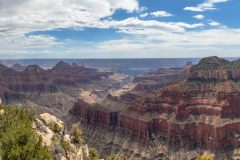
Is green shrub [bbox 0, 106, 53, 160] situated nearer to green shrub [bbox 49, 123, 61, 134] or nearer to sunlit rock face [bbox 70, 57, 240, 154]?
green shrub [bbox 49, 123, 61, 134]

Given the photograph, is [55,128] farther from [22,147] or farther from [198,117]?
[198,117]

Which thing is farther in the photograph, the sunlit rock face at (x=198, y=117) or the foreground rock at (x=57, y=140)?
the sunlit rock face at (x=198, y=117)

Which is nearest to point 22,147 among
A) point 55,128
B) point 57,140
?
point 57,140

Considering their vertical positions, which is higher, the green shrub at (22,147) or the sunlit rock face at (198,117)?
the green shrub at (22,147)

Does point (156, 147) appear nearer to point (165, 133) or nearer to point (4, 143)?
point (165, 133)

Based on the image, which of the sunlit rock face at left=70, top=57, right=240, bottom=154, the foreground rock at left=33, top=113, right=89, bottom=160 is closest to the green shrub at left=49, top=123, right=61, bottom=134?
the foreground rock at left=33, top=113, right=89, bottom=160

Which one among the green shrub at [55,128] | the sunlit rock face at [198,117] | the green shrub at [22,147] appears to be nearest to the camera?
the green shrub at [22,147]

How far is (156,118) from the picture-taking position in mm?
192500

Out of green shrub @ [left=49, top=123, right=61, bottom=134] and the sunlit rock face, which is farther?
the sunlit rock face

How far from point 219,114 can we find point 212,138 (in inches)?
462

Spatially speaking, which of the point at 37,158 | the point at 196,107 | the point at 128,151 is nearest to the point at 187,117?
the point at 196,107

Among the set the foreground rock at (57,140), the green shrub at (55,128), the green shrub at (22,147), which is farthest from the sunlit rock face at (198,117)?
the green shrub at (22,147)

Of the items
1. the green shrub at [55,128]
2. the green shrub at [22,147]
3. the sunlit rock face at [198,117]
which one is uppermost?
the green shrub at [22,147]

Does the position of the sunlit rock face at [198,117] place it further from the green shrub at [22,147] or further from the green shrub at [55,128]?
the green shrub at [22,147]
